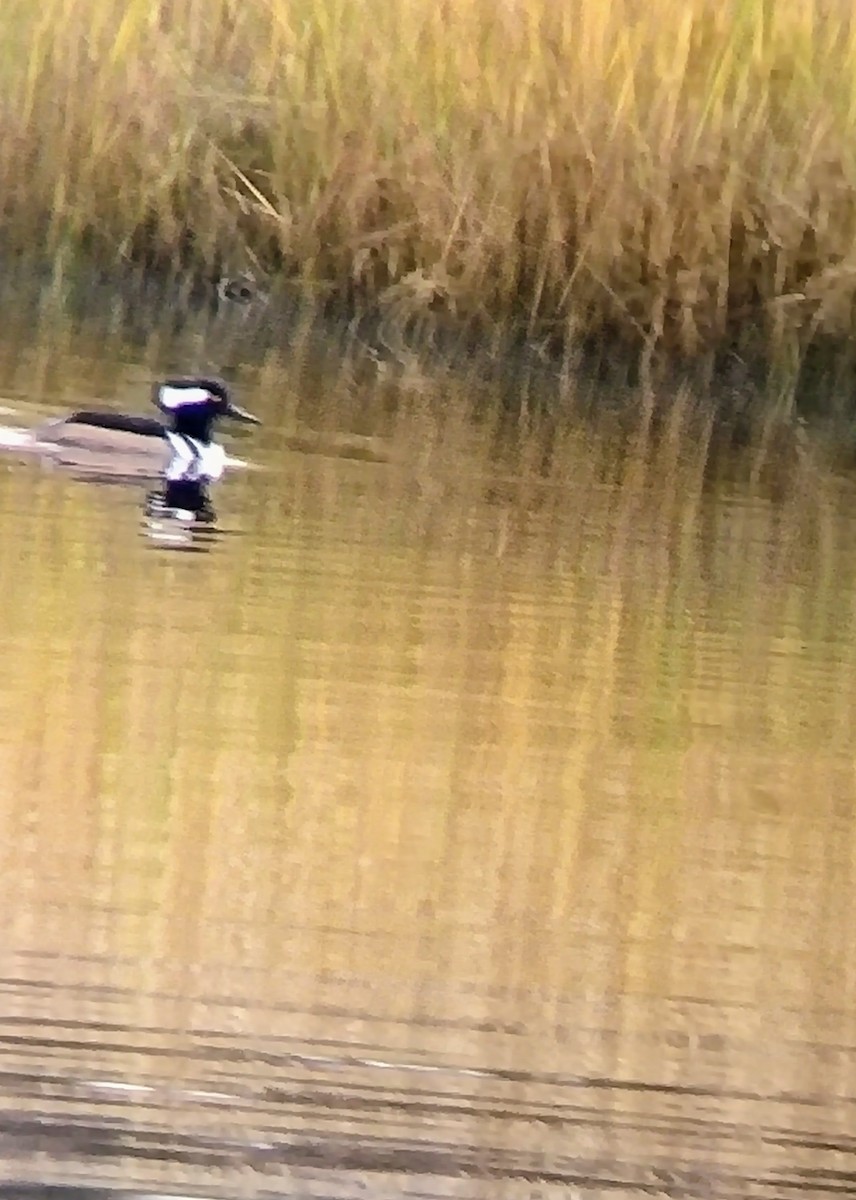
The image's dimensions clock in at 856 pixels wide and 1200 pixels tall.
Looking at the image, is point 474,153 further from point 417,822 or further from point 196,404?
point 417,822

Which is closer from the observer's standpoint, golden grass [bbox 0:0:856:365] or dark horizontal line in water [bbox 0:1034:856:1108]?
dark horizontal line in water [bbox 0:1034:856:1108]

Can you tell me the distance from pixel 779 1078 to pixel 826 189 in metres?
0.59

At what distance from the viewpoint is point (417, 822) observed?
2.50 feet

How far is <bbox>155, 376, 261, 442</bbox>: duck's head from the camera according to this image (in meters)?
0.85

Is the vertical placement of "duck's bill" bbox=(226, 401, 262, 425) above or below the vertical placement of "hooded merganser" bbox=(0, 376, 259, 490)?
above

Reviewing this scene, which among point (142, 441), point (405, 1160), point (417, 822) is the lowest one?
point (405, 1160)

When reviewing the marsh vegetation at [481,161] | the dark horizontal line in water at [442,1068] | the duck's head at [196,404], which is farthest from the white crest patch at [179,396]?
the dark horizontal line in water at [442,1068]

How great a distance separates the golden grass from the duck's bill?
12cm

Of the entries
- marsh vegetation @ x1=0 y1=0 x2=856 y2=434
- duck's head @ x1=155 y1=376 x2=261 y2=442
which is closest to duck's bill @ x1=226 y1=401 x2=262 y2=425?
duck's head @ x1=155 y1=376 x2=261 y2=442

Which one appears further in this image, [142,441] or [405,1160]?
[142,441]

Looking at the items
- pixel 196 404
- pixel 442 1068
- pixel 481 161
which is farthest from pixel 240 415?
pixel 442 1068

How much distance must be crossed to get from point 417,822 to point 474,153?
18.5 inches

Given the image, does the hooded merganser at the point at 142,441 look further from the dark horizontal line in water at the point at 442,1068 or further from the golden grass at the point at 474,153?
the dark horizontal line in water at the point at 442,1068

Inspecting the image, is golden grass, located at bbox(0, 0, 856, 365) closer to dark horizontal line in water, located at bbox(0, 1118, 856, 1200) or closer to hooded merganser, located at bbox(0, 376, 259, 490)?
hooded merganser, located at bbox(0, 376, 259, 490)
